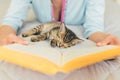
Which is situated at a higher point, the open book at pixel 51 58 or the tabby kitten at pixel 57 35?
the open book at pixel 51 58

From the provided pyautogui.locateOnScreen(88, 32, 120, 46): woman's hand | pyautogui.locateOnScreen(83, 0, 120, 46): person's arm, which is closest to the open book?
pyautogui.locateOnScreen(88, 32, 120, 46): woman's hand

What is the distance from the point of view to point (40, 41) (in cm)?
73

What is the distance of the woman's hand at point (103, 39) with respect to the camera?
652 mm

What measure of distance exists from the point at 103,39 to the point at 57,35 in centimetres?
14

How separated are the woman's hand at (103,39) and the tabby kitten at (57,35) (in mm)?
69

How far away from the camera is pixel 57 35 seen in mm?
707

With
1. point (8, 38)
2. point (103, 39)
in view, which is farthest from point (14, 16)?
point (103, 39)

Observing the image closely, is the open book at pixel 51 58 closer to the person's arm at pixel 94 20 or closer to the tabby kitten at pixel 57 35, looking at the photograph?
the tabby kitten at pixel 57 35

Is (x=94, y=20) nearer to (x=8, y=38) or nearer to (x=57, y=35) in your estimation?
(x=57, y=35)

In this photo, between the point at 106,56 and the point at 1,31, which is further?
the point at 1,31

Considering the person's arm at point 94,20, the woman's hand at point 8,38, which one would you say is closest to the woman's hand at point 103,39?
the person's arm at point 94,20

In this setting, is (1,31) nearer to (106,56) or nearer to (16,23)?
(16,23)

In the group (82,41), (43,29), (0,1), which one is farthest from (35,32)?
(0,1)

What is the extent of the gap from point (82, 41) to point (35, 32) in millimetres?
182
